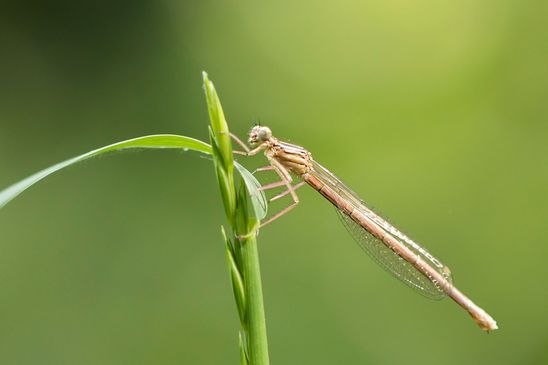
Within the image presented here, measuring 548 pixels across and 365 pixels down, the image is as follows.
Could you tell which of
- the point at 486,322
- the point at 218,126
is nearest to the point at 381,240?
the point at 486,322

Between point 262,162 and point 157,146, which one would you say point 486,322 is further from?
point 262,162

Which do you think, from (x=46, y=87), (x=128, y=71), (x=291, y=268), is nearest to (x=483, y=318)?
(x=291, y=268)

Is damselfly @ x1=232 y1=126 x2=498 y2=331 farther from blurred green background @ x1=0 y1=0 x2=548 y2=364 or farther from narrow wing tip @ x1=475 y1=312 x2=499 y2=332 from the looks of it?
blurred green background @ x1=0 y1=0 x2=548 y2=364

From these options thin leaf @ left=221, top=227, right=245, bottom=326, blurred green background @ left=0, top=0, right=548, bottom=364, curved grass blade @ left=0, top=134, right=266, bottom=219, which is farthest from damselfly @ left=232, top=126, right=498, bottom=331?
thin leaf @ left=221, top=227, right=245, bottom=326

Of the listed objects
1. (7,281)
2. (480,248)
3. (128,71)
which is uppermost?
(128,71)

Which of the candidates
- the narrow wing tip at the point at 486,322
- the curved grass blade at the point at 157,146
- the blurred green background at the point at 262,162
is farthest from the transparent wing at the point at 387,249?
the curved grass blade at the point at 157,146

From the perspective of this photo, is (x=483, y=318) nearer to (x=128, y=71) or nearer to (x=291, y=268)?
(x=291, y=268)
